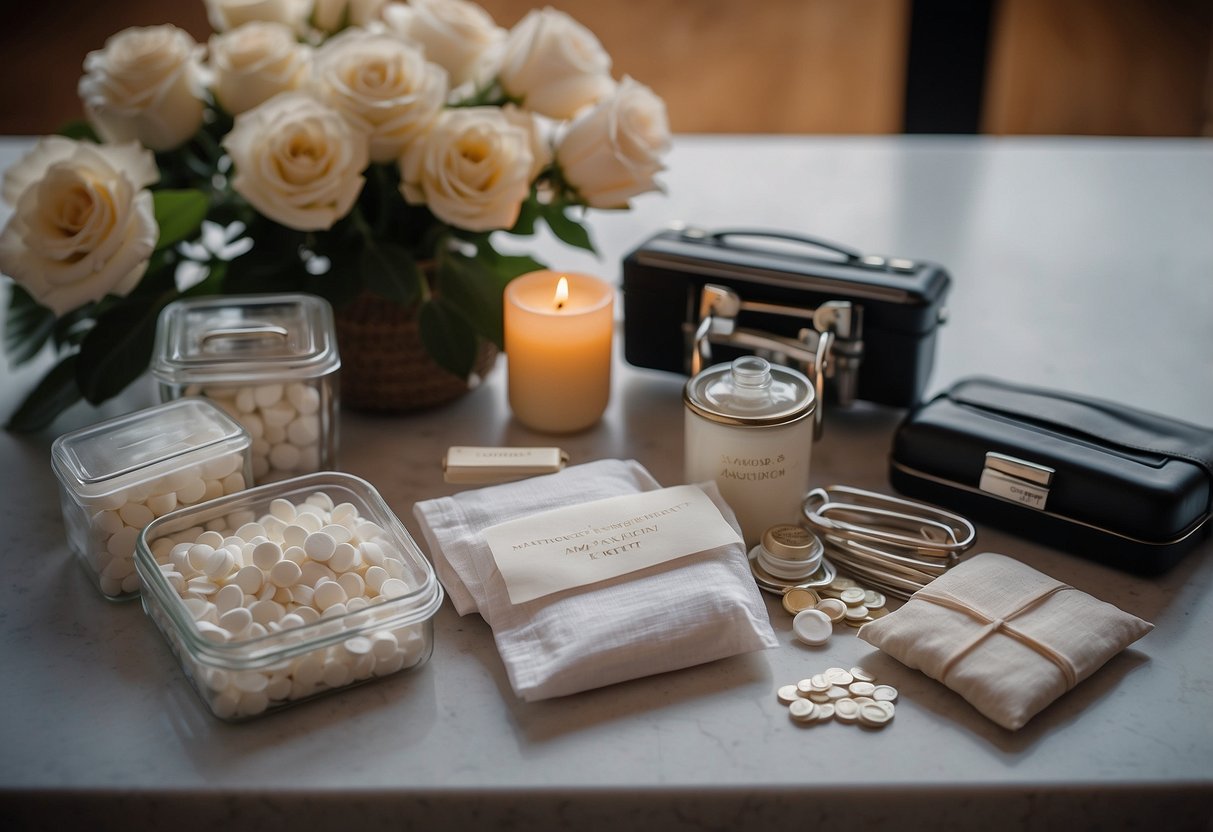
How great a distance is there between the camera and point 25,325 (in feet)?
3.65

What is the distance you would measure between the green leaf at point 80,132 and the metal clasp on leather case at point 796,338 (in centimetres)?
65

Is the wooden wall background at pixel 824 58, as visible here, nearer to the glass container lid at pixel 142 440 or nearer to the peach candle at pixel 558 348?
the peach candle at pixel 558 348

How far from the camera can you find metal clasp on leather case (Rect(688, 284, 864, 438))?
101cm

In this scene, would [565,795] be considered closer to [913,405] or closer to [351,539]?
[351,539]

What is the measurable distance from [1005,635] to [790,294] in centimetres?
39

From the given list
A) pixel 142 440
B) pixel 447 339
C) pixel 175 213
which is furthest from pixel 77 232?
pixel 447 339

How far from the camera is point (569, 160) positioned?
3.37ft

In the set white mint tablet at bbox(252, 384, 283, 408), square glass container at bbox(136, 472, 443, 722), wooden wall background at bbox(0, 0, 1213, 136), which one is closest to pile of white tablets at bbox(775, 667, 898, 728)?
square glass container at bbox(136, 472, 443, 722)

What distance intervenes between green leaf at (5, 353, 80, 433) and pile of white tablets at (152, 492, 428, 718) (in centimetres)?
33

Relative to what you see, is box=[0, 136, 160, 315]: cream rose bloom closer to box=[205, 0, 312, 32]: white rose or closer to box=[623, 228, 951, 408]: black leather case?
box=[205, 0, 312, 32]: white rose

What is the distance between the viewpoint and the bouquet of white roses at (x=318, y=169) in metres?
0.93

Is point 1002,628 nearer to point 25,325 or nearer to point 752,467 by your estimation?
point 752,467

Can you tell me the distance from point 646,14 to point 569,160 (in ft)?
5.87

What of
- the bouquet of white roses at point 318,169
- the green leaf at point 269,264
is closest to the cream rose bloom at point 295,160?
the bouquet of white roses at point 318,169
